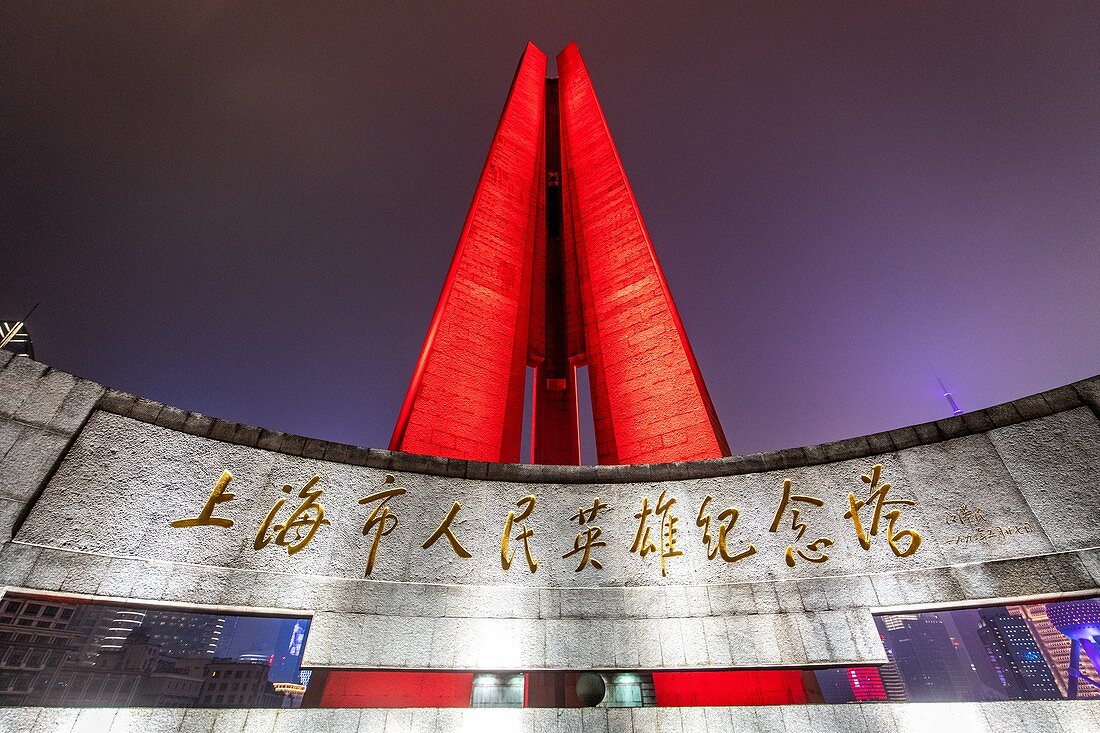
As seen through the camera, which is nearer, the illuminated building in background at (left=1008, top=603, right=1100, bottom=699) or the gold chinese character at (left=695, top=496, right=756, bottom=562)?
the gold chinese character at (left=695, top=496, right=756, bottom=562)

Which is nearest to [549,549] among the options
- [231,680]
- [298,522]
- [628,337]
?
[298,522]

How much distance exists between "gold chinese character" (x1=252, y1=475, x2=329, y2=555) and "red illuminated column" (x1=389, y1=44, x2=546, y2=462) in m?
5.12

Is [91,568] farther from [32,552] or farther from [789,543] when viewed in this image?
[789,543]

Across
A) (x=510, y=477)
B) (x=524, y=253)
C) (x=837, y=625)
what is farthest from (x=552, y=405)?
(x=837, y=625)

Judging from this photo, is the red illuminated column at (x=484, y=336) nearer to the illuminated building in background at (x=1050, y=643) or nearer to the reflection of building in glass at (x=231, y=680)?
the reflection of building in glass at (x=231, y=680)

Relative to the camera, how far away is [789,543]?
639cm

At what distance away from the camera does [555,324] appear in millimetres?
20812

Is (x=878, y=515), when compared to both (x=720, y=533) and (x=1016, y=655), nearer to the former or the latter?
(x=720, y=533)

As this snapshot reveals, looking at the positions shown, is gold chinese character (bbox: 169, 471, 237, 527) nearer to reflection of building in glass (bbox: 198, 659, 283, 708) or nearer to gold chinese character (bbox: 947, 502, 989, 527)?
gold chinese character (bbox: 947, 502, 989, 527)

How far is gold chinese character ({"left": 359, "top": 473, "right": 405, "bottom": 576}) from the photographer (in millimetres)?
6297

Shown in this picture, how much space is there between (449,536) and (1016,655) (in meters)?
235

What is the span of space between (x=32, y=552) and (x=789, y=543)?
8.05m

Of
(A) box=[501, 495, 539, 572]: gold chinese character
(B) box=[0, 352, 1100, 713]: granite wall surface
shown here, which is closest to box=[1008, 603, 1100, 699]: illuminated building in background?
(B) box=[0, 352, 1100, 713]: granite wall surface

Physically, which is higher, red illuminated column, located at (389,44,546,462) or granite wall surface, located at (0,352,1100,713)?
red illuminated column, located at (389,44,546,462)
